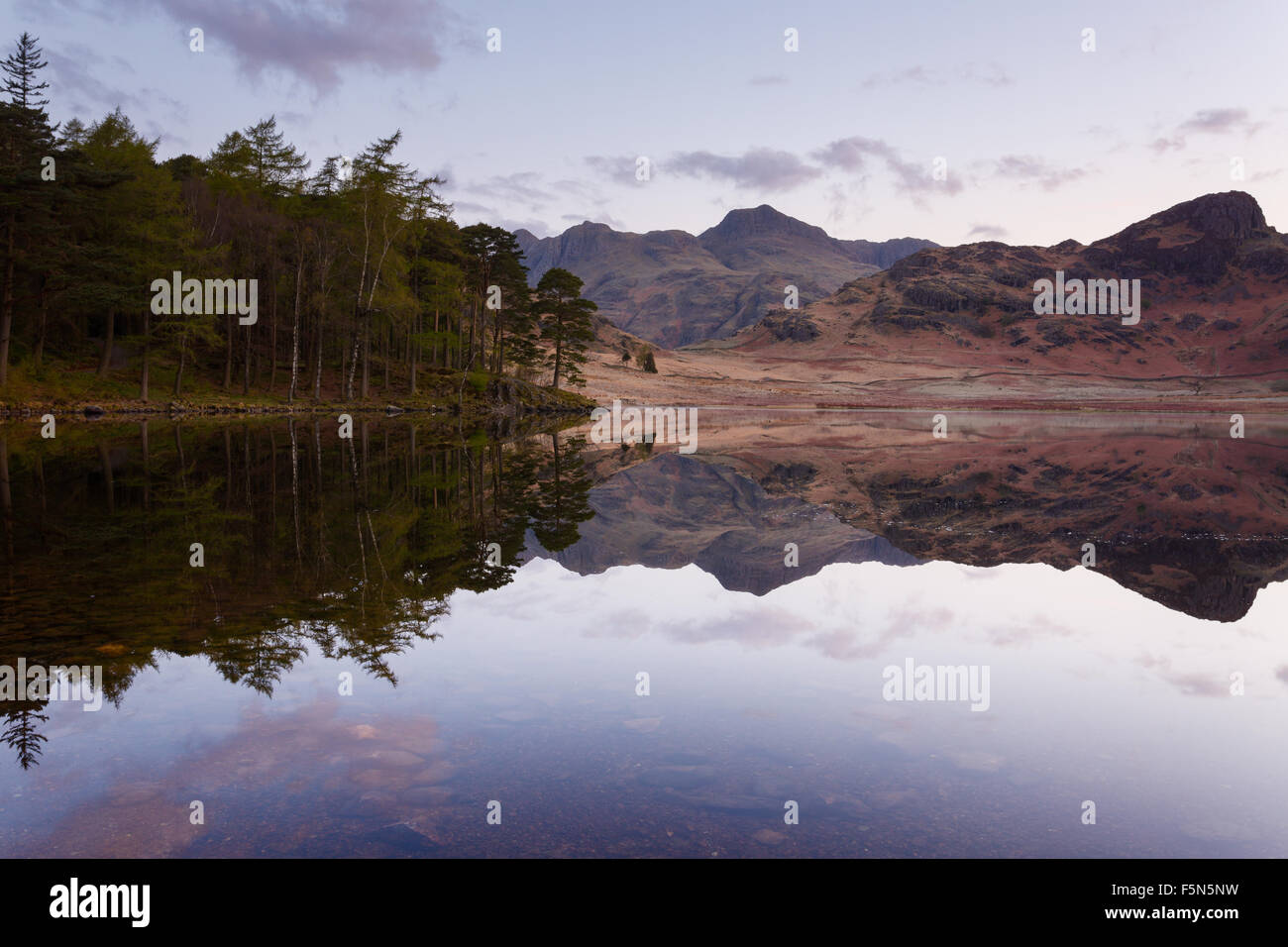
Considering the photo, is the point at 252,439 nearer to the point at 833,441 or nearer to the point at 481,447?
the point at 481,447

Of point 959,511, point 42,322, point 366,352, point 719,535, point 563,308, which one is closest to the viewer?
point 719,535

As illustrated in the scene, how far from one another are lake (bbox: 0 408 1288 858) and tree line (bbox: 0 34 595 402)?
34726 mm

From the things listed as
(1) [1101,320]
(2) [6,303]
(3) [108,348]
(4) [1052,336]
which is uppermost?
(1) [1101,320]

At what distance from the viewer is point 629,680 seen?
8.91m

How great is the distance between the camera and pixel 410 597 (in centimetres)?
1203

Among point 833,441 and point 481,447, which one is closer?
point 481,447

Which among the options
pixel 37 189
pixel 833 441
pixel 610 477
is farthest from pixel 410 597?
pixel 37 189

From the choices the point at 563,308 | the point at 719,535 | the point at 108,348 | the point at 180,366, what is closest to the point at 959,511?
the point at 719,535

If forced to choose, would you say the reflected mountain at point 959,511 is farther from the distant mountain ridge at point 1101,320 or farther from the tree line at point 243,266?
the distant mountain ridge at point 1101,320

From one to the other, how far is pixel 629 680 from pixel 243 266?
60886 millimetres

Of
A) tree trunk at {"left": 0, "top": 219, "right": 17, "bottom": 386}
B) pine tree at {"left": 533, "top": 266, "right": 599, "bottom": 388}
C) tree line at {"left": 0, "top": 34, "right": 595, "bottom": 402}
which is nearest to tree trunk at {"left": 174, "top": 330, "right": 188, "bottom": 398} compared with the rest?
tree line at {"left": 0, "top": 34, "right": 595, "bottom": 402}

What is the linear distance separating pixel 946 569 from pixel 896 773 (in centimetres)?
943

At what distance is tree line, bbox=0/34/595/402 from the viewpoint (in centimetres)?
4853

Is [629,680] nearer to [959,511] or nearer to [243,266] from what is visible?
[959,511]
